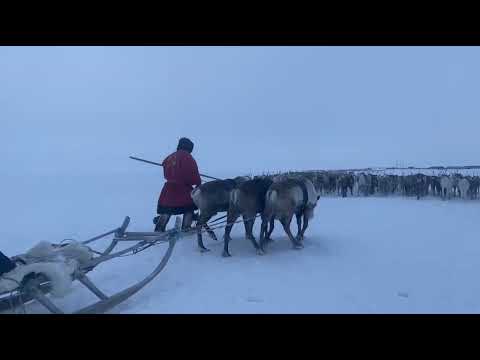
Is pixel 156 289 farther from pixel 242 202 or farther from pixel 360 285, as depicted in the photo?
pixel 360 285

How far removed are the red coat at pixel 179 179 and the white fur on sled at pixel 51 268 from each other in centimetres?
224

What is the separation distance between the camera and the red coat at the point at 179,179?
5930 millimetres

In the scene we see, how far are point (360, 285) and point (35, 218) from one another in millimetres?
8323

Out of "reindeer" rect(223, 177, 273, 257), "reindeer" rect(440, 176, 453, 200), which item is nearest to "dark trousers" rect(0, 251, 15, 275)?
"reindeer" rect(223, 177, 273, 257)

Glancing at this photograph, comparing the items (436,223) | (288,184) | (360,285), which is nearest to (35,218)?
(288,184)

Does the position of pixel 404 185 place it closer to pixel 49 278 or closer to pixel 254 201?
pixel 254 201

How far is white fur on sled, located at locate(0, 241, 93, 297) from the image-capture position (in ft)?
9.79

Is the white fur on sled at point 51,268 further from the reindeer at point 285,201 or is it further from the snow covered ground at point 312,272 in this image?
the reindeer at point 285,201

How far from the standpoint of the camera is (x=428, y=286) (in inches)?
163

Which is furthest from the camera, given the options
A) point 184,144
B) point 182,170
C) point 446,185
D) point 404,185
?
point 404,185

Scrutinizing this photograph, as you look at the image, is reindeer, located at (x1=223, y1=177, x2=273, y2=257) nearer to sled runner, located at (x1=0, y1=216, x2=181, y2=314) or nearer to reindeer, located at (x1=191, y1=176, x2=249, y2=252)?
reindeer, located at (x1=191, y1=176, x2=249, y2=252)

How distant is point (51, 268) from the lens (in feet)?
10.2

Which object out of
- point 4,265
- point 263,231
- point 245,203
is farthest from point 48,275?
point 263,231

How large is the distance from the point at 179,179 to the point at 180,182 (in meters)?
0.05
